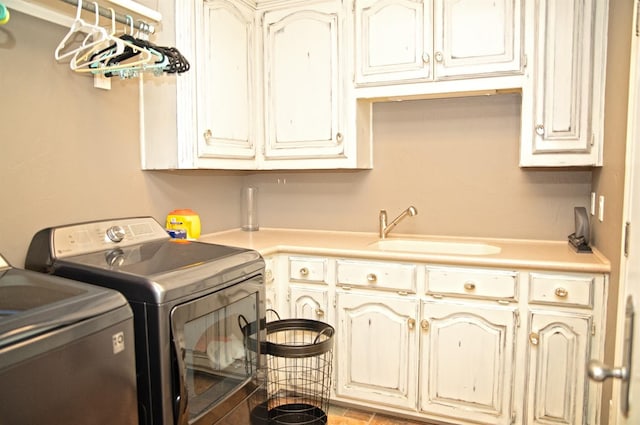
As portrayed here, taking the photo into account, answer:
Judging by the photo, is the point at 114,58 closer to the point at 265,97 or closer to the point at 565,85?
the point at 265,97

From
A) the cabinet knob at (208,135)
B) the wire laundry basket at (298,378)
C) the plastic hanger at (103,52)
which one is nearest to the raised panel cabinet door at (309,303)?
the wire laundry basket at (298,378)

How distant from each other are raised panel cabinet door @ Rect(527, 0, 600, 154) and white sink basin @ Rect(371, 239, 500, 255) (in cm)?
64

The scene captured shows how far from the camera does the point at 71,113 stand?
1.92m

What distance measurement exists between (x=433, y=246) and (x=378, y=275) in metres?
0.50

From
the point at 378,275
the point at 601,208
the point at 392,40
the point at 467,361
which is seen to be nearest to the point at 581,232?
the point at 601,208

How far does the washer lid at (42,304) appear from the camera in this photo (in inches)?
38.2

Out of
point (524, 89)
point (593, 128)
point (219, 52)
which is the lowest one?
point (593, 128)

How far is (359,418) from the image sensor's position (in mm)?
2400

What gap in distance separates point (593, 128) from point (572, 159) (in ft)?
0.53

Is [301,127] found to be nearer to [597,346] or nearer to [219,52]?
[219,52]

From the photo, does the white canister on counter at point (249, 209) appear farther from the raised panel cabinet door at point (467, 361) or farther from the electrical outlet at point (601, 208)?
the electrical outlet at point (601, 208)

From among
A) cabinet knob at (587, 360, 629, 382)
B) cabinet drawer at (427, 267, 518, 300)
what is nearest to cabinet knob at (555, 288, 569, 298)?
cabinet drawer at (427, 267, 518, 300)

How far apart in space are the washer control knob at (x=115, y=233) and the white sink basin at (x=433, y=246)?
1290 millimetres

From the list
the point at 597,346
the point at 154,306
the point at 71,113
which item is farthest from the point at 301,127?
the point at 597,346
